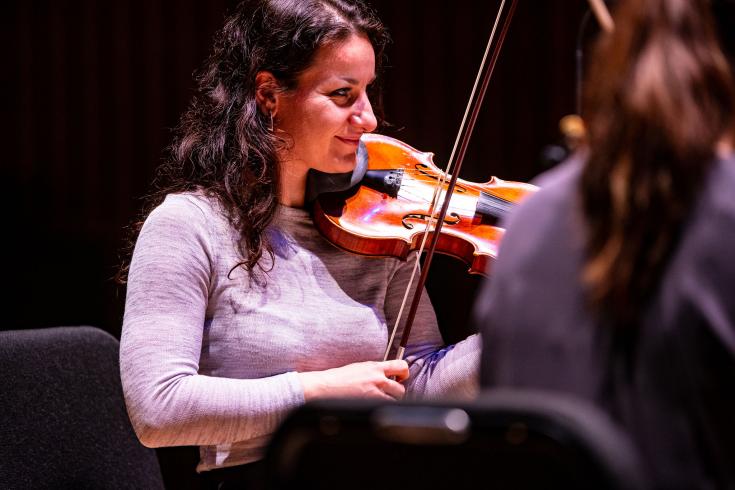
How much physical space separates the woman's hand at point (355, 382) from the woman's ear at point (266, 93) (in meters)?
0.48

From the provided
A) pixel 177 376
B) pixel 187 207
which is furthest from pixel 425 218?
pixel 177 376

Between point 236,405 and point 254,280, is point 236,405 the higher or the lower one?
the lower one

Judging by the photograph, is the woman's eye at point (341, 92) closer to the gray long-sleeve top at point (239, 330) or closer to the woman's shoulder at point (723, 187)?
the gray long-sleeve top at point (239, 330)

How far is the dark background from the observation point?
2877mm

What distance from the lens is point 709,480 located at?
65 cm

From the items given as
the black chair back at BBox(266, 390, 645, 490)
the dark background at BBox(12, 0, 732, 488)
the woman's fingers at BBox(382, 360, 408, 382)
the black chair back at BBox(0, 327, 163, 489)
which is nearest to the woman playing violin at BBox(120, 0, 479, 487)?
the woman's fingers at BBox(382, 360, 408, 382)

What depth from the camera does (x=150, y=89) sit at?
2910mm

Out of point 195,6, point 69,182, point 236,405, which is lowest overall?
point 69,182

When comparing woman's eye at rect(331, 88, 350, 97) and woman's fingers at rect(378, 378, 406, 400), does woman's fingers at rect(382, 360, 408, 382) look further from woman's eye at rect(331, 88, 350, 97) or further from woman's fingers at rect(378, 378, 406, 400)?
woman's eye at rect(331, 88, 350, 97)

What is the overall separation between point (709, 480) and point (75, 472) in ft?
3.47

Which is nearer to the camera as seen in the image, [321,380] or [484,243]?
[321,380]

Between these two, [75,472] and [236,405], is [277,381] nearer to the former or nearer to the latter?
[236,405]

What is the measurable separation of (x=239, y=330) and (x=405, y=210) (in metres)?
0.40

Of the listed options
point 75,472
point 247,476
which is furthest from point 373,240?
point 75,472
